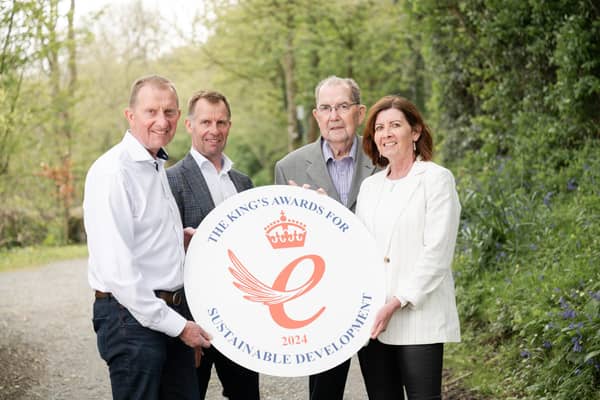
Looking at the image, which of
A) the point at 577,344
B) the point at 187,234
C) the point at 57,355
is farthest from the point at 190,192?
the point at 57,355

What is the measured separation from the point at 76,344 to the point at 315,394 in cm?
383

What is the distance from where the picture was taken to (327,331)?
2.88 meters

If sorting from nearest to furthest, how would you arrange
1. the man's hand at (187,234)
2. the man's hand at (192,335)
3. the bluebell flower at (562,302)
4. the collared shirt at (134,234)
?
the collared shirt at (134,234), the man's hand at (192,335), the man's hand at (187,234), the bluebell flower at (562,302)

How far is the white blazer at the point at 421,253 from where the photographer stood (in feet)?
9.21

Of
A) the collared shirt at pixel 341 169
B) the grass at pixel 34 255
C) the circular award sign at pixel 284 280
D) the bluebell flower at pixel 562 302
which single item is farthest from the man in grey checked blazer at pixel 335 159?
the grass at pixel 34 255

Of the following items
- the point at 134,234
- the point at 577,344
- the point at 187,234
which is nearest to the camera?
the point at 134,234

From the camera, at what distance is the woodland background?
15.4ft

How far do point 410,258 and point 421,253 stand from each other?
53 mm

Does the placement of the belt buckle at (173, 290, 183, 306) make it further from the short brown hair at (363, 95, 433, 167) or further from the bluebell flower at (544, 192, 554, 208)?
the bluebell flower at (544, 192, 554, 208)

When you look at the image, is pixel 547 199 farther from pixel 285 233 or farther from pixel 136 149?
pixel 136 149

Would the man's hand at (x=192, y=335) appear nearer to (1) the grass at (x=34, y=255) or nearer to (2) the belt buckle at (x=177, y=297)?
(2) the belt buckle at (x=177, y=297)

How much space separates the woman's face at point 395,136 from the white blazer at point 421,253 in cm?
10

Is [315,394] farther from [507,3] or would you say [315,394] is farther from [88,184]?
[507,3]

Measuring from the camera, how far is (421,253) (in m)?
2.85
